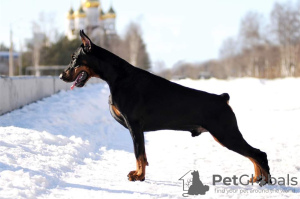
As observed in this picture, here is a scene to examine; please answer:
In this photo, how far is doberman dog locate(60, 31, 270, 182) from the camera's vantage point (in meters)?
5.21

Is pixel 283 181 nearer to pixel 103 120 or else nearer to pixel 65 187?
pixel 65 187

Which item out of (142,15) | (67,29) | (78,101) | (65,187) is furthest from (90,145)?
(67,29)

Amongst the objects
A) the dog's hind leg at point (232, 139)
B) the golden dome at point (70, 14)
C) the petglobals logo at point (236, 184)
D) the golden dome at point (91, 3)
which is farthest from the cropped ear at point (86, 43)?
the golden dome at point (70, 14)

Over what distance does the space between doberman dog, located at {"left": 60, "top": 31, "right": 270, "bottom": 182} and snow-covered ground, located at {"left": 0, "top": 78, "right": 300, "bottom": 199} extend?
464mm

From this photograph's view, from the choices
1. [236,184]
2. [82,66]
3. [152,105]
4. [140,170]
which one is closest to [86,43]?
[82,66]

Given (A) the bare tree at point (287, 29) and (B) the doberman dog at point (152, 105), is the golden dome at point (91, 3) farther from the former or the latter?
(B) the doberman dog at point (152, 105)

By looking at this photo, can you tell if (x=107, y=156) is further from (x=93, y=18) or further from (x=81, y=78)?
(x=93, y=18)

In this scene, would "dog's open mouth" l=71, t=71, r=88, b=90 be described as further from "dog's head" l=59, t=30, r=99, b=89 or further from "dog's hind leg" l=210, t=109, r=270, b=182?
"dog's hind leg" l=210, t=109, r=270, b=182

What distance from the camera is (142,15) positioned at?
72938mm

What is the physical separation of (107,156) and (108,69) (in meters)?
2.89

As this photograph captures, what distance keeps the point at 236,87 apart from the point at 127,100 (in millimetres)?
21337

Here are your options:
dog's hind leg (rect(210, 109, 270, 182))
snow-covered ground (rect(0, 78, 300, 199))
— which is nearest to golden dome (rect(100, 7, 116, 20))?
snow-covered ground (rect(0, 78, 300, 199))

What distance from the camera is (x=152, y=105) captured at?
5324 millimetres

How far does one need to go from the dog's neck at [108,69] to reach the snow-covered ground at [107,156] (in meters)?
1.33
